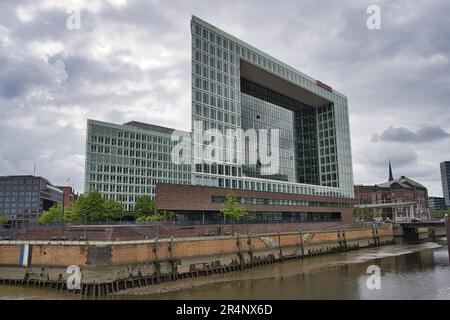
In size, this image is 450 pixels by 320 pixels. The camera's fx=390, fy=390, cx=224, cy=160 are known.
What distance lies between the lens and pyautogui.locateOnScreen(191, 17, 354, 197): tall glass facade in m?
84.1

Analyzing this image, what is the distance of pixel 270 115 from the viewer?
117438 millimetres

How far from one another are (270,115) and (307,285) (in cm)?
7983

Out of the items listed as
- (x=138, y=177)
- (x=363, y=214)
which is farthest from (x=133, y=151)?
(x=363, y=214)

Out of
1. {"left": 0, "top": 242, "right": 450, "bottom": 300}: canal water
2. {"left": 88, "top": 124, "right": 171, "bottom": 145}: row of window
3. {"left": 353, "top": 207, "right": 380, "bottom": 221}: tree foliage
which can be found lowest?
{"left": 0, "top": 242, "right": 450, "bottom": 300}: canal water

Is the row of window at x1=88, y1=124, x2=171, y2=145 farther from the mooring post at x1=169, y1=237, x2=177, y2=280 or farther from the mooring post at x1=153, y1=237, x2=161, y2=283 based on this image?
the mooring post at x1=153, y1=237, x2=161, y2=283

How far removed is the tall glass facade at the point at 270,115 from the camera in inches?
3312

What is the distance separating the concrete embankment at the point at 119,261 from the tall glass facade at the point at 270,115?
87.2ft

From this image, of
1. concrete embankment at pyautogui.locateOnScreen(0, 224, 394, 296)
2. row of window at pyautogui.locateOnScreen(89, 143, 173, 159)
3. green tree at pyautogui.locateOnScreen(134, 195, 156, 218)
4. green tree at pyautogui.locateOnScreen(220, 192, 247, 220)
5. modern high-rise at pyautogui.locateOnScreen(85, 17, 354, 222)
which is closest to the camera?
concrete embankment at pyautogui.locateOnScreen(0, 224, 394, 296)

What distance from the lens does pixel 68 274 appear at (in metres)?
41.2

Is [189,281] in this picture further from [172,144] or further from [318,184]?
[172,144]

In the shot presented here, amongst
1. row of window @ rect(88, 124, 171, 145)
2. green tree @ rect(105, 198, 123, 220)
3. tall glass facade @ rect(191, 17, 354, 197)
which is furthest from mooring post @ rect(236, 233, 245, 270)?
row of window @ rect(88, 124, 171, 145)

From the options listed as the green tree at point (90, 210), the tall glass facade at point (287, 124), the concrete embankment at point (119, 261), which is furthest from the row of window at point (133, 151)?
the concrete embankment at point (119, 261)

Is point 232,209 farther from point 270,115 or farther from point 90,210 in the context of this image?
point 270,115

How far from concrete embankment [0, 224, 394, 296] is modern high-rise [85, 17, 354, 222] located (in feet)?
58.2
